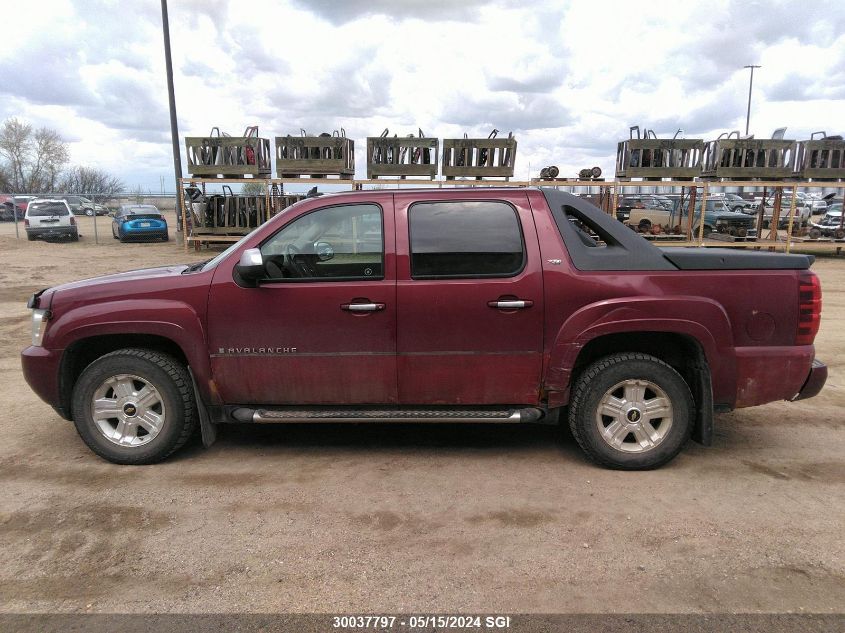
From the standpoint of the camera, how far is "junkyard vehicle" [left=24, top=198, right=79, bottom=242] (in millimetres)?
23531

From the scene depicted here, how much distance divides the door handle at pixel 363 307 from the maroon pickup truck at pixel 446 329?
0.02 meters

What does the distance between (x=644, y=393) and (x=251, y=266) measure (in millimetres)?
2644

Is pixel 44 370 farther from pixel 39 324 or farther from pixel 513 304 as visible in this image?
pixel 513 304

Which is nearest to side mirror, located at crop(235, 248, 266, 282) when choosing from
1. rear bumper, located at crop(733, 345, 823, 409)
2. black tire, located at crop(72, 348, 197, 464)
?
black tire, located at crop(72, 348, 197, 464)

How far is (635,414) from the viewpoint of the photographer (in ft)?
13.3

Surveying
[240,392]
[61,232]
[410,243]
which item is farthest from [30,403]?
[61,232]

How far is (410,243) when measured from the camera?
13.4 feet

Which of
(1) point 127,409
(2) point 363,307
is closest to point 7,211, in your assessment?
(1) point 127,409

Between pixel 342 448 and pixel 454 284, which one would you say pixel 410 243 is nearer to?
pixel 454 284

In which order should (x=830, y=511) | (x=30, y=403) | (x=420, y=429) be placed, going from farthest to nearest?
1. (x=30, y=403)
2. (x=420, y=429)
3. (x=830, y=511)

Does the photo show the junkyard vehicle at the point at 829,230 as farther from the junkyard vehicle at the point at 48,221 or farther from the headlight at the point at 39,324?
the junkyard vehicle at the point at 48,221

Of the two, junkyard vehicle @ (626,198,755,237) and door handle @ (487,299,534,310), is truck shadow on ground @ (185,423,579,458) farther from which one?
junkyard vehicle @ (626,198,755,237)

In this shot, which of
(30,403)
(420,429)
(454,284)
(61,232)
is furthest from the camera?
(61,232)

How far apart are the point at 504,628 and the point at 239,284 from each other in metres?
2.59
